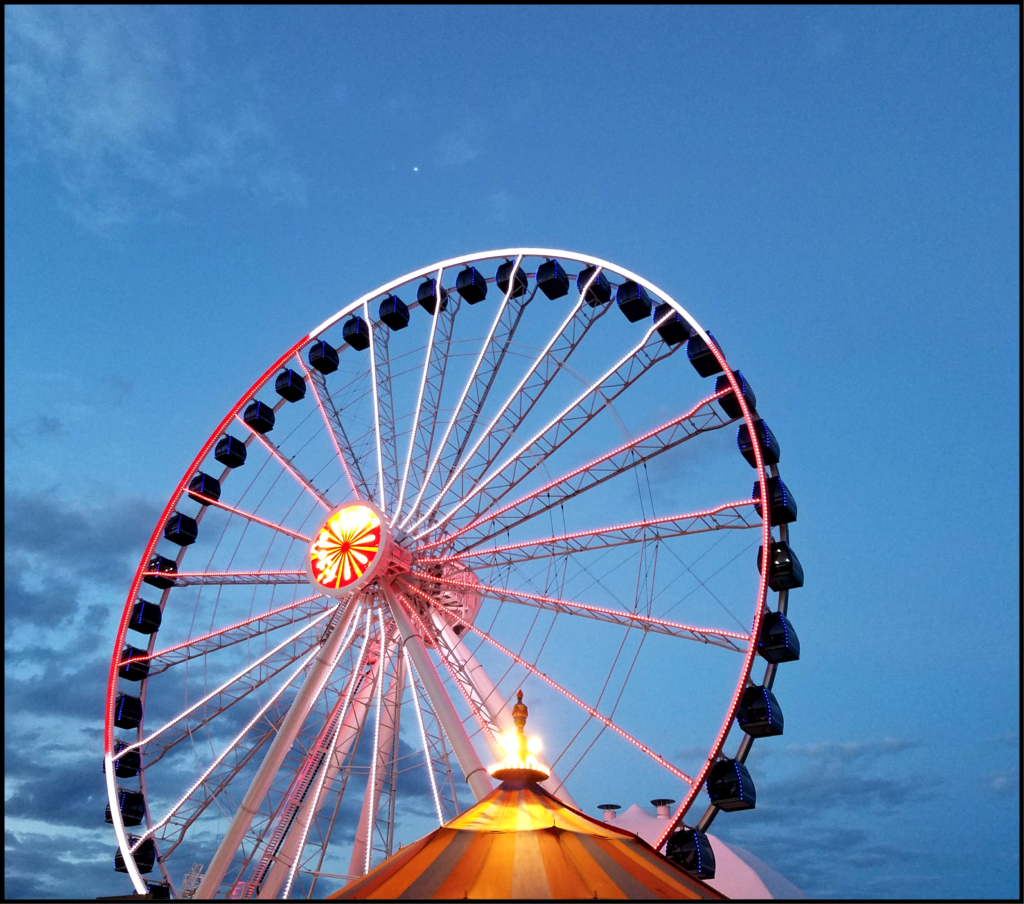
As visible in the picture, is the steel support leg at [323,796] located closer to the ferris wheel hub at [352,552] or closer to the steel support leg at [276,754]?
the steel support leg at [276,754]

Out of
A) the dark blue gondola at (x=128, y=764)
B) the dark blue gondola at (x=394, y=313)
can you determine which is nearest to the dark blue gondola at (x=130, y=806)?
the dark blue gondola at (x=128, y=764)

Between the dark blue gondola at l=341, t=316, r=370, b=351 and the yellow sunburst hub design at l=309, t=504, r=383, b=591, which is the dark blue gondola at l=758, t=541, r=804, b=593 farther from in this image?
the dark blue gondola at l=341, t=316, r=370, b=351

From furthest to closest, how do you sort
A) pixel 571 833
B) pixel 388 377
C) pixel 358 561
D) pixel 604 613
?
pixel 388 377, pixel 358 561, pixel 604 613, pixel 571 833

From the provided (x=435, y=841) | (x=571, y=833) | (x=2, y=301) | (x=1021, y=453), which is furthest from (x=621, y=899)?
(x=2, y=301)

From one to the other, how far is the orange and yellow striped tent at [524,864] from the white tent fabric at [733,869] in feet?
67.2

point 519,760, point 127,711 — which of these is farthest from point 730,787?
point 127,711

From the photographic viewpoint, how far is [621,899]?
29.2 feet

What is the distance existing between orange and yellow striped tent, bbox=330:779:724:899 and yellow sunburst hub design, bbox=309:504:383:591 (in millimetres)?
8992

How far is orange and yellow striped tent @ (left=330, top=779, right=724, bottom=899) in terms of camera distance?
30.0 feet

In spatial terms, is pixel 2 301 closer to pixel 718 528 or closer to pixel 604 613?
pixel 604 613

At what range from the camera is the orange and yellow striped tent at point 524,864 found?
9.15 metres

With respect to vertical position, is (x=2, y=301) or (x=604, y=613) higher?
(x=604, y=613)

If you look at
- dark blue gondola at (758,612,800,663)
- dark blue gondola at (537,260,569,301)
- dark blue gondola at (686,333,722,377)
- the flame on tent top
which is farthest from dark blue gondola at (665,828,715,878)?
dark blue gondola at (537,260,569,301)

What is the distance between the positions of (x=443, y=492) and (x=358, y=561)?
242 centimetres
